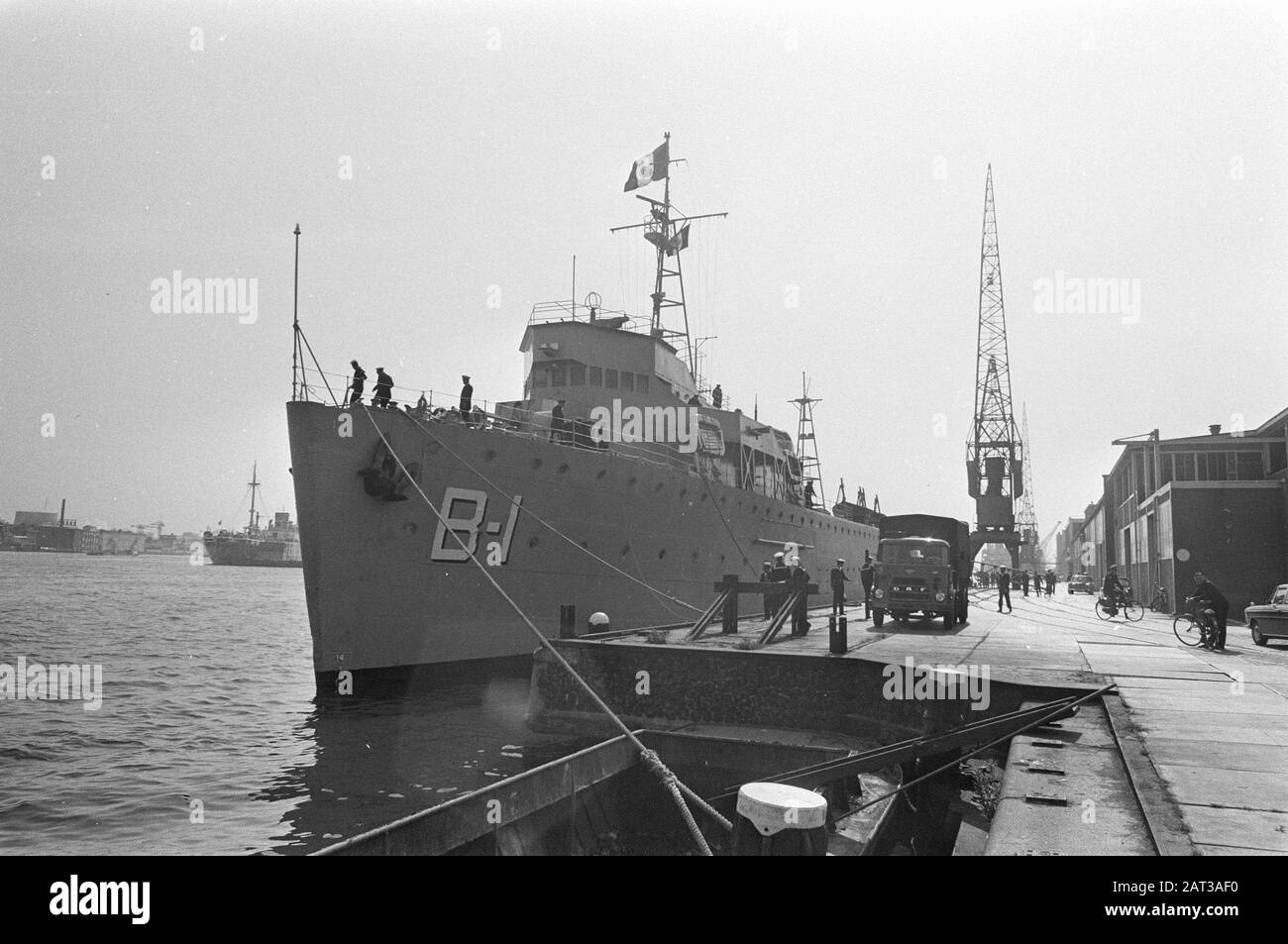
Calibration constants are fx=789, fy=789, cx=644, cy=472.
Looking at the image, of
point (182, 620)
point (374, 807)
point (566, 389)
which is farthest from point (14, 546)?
point (374, 807)

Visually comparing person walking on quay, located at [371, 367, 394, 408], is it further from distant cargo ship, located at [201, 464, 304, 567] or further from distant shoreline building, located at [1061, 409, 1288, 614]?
distant cargo ship, located at [201, 464, 304, 567]

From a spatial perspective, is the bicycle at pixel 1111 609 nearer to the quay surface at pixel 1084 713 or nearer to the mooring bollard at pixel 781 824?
the quay surface at pixel 1084 713

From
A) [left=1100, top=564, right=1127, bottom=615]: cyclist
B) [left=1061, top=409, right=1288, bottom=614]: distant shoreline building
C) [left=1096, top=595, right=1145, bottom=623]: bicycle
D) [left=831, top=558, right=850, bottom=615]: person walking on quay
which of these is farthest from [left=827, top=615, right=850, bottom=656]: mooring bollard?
[left=1061, top=409, right=1288, bottom=614]: distant shoreline building

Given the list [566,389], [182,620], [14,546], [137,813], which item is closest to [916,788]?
[137,813]

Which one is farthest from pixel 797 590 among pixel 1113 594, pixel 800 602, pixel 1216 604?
pixel 1113 594

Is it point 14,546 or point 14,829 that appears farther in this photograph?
point 14,546

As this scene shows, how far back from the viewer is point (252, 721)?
14.5 metres

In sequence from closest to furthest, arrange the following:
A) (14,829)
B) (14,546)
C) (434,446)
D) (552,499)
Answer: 1. (14,829)
2. (434,446)
3. (552,499)
4. (14,546)

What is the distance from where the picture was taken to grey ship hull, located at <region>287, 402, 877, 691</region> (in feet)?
48.5

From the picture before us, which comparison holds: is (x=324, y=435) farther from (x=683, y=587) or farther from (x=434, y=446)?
(x=683, y=587)

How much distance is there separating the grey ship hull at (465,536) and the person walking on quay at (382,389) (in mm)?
354
